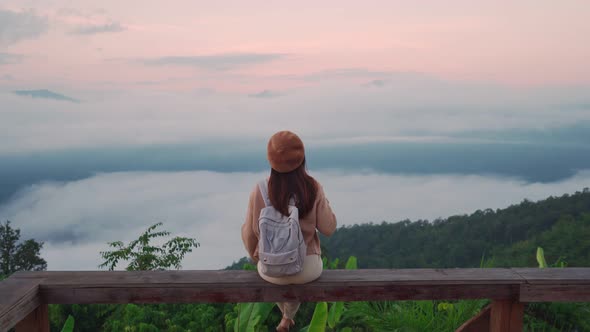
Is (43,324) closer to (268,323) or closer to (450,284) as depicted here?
(268,323)

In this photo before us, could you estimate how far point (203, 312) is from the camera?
4.34 meters

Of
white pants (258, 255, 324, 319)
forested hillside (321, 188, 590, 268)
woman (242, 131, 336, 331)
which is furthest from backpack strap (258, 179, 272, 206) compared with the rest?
forested hillside (321, 188, 590, 268)

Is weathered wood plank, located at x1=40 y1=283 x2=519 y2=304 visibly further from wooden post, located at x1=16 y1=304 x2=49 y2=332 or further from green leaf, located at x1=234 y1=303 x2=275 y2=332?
green leaf, located at x1=234 y1=303 x2=275 y2=332

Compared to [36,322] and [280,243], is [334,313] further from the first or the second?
[36,322]

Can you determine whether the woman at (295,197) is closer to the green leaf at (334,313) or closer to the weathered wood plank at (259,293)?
the weathered wood plank at (259,293)

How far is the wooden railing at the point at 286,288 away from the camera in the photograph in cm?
297

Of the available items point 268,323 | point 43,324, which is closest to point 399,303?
point 268,323

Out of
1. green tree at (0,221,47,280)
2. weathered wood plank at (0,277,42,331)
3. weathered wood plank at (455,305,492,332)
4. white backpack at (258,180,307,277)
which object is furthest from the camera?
green tree at (0,221,47,280)

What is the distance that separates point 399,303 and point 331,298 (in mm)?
1696

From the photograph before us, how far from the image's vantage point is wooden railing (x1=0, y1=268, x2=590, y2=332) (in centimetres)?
297

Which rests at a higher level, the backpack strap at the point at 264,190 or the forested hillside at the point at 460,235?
the backpack strap at the point at 264,190

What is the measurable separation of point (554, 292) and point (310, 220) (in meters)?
1.44

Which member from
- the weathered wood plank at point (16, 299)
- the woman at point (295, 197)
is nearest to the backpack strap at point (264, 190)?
the woman at point (295, 197)

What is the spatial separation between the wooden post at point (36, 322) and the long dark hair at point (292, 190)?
4.65 feet
